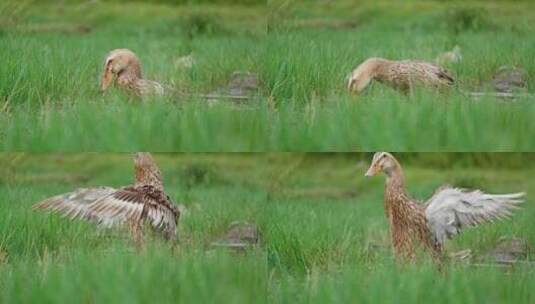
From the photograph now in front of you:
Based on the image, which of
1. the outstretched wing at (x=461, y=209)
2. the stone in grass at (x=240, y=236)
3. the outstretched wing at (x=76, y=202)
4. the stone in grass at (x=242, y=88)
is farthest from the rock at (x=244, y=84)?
the outstretched wing at (x=461, y=209)

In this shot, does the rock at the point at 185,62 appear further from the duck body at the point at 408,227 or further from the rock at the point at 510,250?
the rock at the point at 510,250

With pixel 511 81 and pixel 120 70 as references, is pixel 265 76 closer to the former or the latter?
pixel 120 70

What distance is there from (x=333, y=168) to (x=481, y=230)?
1.96 feet

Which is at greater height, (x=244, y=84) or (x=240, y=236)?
(x=244, y=84)

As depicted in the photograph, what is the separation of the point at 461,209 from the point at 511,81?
1.69 ft

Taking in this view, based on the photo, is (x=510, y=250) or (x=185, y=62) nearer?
(x=510, y=250)

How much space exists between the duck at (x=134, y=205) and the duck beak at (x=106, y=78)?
0.28 m

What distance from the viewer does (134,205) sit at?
471cm

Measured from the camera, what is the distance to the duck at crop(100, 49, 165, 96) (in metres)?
4.71

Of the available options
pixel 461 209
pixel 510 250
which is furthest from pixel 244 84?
pixel 510 250

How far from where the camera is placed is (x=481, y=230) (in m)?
4.68

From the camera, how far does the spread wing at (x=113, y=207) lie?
4.71m

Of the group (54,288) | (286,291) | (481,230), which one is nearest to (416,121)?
(481,230)

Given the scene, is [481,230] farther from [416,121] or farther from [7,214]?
[7,214]
